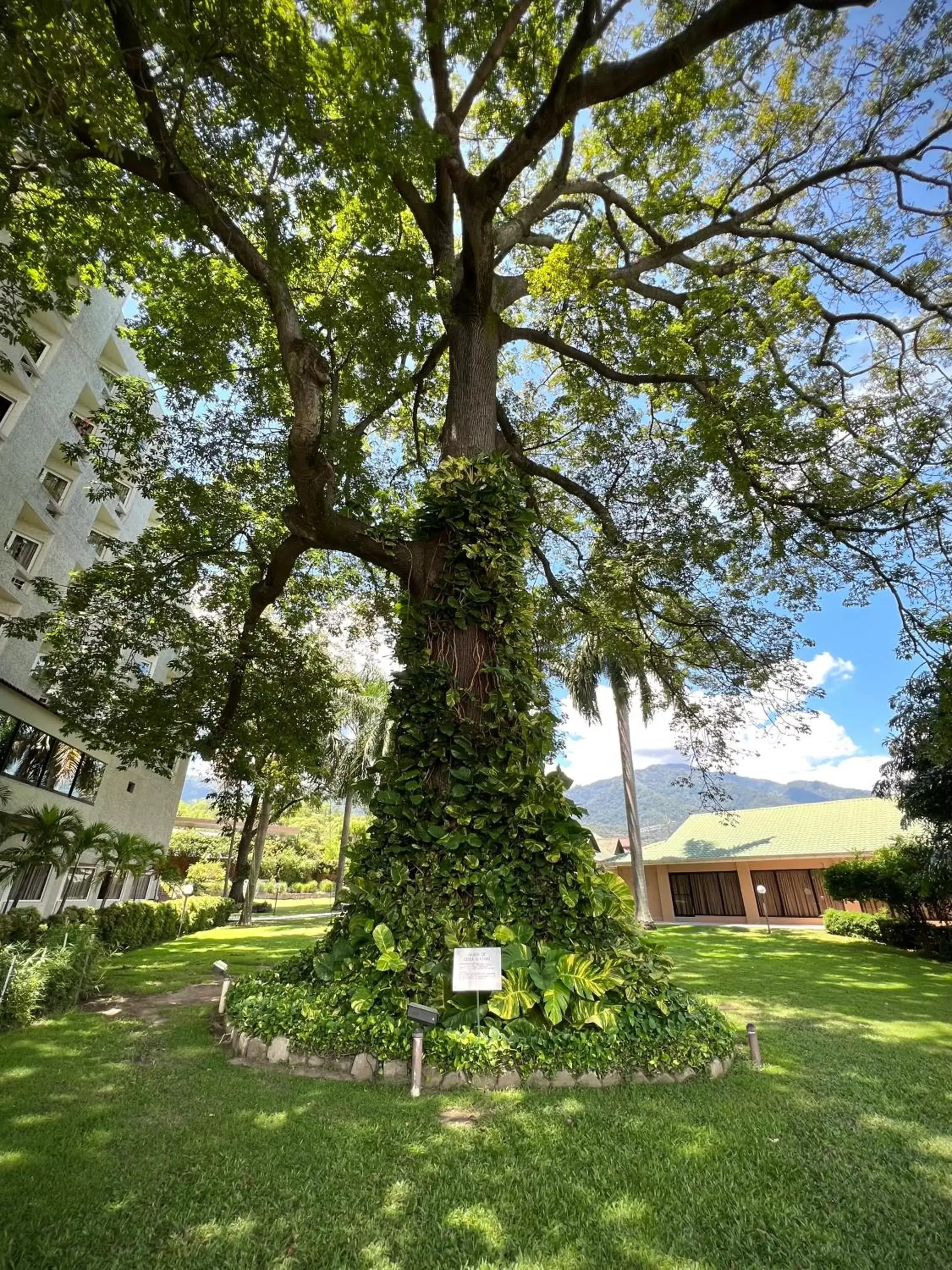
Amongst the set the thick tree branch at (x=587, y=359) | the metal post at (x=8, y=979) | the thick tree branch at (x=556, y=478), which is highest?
the thick tree branch at (x=587, y=359)

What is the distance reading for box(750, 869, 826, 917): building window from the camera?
22.0 metres

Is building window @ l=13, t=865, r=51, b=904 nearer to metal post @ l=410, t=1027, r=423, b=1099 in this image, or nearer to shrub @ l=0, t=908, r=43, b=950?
shrub @ l=0, t=908, r=43, b=950

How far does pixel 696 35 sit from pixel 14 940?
13.1 meters

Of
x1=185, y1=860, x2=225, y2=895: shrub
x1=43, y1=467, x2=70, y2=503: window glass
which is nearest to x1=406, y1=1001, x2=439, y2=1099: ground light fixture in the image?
x1=43, y1=467, x2=70, y2=503: window glass

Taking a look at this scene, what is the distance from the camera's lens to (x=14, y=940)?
8.20m

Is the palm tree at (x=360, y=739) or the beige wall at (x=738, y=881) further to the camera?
the palm tree at (x=360, y=739)

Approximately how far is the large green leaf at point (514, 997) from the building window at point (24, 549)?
1476 cm

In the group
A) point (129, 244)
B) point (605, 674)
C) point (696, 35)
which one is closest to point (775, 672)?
point (696, 35)

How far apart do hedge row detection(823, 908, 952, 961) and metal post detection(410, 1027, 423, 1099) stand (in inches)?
618

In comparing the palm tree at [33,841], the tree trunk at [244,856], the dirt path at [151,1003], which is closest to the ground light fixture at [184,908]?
the tree trunk at [244,856]

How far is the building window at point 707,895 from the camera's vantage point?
77.8 ft

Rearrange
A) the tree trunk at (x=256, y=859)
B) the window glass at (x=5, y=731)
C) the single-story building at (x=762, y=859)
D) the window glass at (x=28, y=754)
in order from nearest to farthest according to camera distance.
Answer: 1. the window glass at (x=5, y=731)
2. the window glass at (x=28, y=754)
3. the single-story building at (x=762, y=859)
4. the tree trunk at (x=256, y=859)

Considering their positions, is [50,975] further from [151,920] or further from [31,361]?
[31,361]

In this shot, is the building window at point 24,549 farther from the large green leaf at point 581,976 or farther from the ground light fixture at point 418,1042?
the large green leaf at point 581,976
